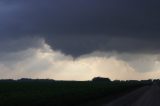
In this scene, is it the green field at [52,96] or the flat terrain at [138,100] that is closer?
the flat terrain at [138,100]

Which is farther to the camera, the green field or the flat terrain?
the green field

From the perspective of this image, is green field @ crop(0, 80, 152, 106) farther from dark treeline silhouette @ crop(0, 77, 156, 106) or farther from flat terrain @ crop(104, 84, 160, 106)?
flat terrain @ crop(104, 84, 160, 106)

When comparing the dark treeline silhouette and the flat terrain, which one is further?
the dark treeline silhouette

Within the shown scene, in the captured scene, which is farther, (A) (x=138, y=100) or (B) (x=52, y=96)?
(B) (x=52, y=96)

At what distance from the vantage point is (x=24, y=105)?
168 ft

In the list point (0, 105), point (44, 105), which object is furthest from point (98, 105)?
point (0, 105)

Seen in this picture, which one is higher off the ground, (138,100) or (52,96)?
(52,96)

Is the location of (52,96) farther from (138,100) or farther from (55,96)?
(138,100)

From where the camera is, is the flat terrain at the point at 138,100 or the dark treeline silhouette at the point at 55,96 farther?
the dark treeline silhouette at the point at 55,96

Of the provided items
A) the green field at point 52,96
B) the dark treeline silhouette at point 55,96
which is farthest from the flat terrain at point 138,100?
the green field at point 52,96

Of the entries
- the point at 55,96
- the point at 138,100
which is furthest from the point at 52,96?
the point at 138,100

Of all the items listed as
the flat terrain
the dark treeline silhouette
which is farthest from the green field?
the flat terrain

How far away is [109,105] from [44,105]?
5807mm

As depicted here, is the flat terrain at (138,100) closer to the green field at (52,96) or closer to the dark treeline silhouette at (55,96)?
the dark treeline silhouette at (55,96)
